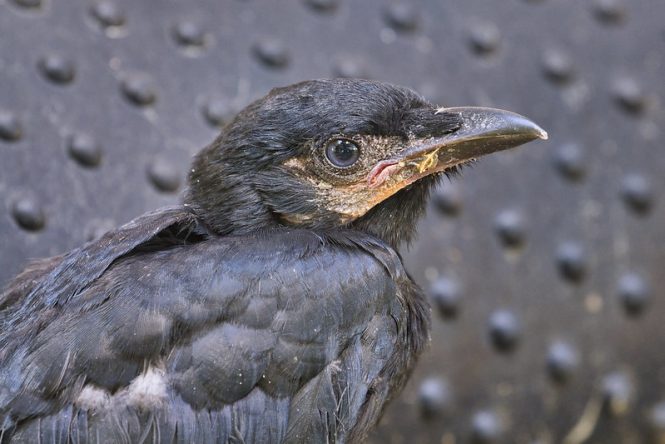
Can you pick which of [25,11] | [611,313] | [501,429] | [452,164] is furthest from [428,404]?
[25,11]

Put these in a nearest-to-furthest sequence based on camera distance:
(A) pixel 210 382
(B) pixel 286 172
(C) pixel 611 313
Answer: (A) pixel 210 382 < (B) pixel 286 172 < (C) pixel 611 313

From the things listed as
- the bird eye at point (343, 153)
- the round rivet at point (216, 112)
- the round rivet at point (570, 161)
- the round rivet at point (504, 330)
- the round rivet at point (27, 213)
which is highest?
the bird eye at point (343, 153)

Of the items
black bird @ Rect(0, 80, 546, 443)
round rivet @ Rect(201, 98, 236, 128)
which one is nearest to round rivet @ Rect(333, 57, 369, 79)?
round rivet @ Rect(201, 98, 236, 128)

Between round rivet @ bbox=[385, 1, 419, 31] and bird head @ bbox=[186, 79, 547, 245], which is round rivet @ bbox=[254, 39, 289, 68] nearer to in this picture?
round rivet @ bbox=[385, 1, 419, 31]

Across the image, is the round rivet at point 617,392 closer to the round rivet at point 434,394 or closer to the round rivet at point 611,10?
the round rivet at point 434,394

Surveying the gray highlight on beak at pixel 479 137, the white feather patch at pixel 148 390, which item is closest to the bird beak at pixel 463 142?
the gray highlight on beak at pixel 479 137

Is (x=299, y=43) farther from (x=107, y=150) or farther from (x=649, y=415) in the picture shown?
(x=649, y=415)

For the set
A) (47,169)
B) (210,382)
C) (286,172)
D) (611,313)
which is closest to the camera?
(210,382)
